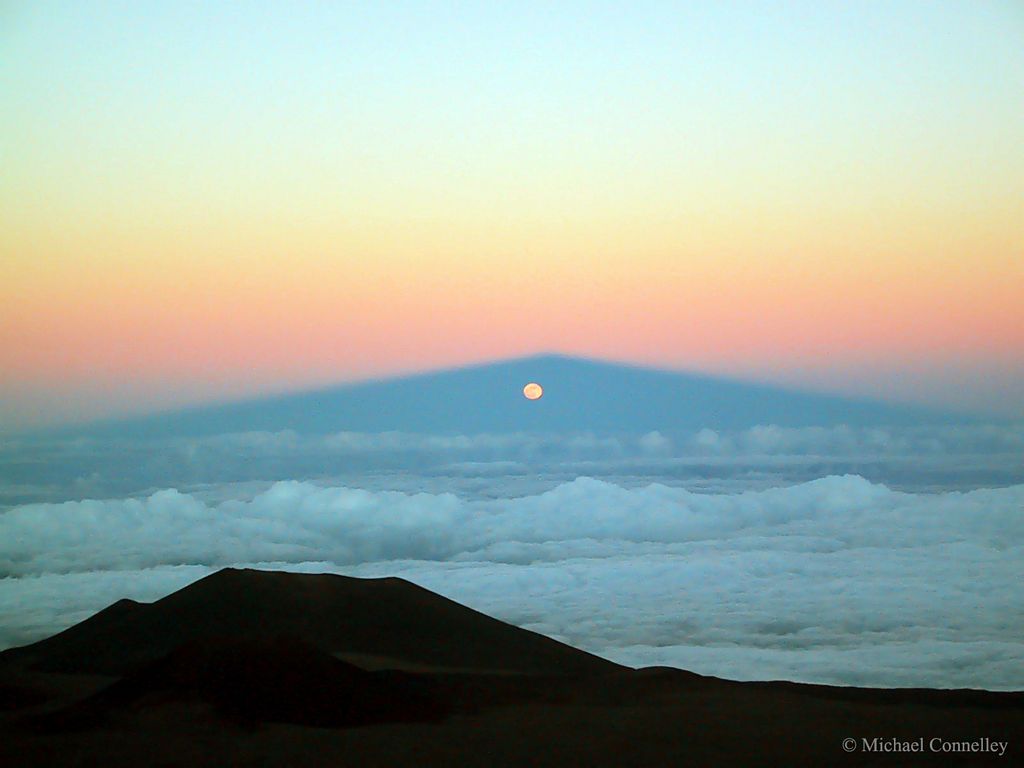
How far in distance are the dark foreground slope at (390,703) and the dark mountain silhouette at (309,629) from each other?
9 cm

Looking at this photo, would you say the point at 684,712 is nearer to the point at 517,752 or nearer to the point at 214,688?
the point at 517,752

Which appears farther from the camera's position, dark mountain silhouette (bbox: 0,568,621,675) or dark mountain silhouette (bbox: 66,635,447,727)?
dark mountain silhouette (bbox: 0,568,621,675)

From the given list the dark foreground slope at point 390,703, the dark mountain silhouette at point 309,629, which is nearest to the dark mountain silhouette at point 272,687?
the dark foreground slope at point 390,703

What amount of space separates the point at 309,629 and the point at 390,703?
7898 mm

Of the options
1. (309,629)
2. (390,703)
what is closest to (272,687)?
(390,703)

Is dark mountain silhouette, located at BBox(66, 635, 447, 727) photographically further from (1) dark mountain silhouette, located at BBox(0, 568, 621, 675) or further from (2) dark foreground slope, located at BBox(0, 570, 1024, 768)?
(1) dark mountain silhouette, located at BBox(0, 568, 621, 675)

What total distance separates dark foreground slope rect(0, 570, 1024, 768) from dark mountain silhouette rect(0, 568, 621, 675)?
9 centimetres

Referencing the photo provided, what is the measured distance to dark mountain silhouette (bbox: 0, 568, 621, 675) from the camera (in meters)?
38.3

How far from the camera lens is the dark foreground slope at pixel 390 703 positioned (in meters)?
27.4

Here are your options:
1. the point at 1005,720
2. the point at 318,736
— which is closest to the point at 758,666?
the point at 1005,720

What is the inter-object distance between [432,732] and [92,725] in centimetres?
939

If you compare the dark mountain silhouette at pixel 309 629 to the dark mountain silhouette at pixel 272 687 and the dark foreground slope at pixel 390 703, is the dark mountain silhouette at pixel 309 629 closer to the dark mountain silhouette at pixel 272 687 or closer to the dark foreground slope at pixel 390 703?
the dark foreground slope at pixel 390 703

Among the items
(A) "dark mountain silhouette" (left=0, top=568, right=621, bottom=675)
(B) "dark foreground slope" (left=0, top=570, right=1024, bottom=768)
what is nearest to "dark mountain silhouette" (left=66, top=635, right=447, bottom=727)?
(B) "dark foreground slope" (left=0, top=570, right=1024, bottom=768)

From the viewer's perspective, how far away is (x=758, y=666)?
39.1m
